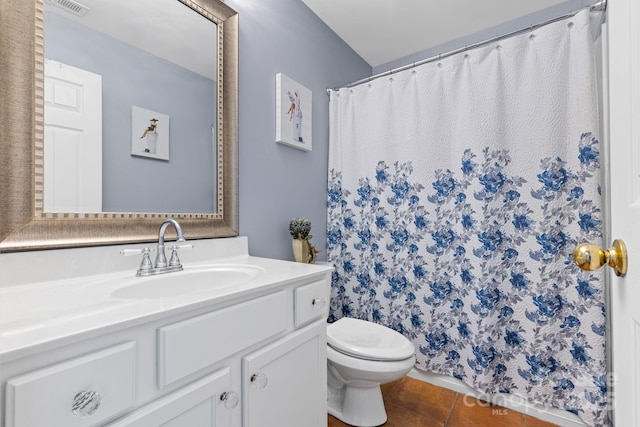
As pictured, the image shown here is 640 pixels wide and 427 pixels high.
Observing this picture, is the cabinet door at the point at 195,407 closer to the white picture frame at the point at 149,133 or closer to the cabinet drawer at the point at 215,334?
the cabinet drawer at the point at 215,334

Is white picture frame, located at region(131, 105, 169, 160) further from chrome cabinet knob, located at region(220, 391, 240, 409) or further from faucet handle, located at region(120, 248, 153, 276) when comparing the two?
chrome cabinet knob, located at region(220, 391, 240, 409)

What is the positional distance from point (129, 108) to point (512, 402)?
7.23ft

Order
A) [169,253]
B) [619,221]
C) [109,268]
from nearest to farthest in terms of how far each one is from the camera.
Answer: [619,221]
[109,268]
[169,253]

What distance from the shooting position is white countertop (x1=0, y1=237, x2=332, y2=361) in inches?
20.8

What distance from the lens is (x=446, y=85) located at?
66.8 inches

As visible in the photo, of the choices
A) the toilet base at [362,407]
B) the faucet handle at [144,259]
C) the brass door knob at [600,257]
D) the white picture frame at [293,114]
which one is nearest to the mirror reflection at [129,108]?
the faucet handle at [144,259]

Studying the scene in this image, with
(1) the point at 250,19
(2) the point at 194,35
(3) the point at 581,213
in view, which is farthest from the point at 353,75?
(3) the point at 581,213

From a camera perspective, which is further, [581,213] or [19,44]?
[581,213]

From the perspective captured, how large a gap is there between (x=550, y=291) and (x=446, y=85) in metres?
1.19

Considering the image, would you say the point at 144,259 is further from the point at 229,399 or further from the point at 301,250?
the point at 301,250

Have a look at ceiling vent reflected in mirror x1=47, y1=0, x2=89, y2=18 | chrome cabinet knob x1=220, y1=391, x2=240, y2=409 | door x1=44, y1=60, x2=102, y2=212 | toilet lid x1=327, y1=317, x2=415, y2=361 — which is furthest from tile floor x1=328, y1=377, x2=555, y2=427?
Result: ceiling vent reflected in mirror x1=47, y1=0, x2=89, y2=18

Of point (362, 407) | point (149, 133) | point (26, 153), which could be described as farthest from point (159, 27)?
point (362, 407)

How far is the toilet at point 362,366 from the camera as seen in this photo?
1.28 metres

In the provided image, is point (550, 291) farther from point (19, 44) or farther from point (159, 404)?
point (19, 44)
